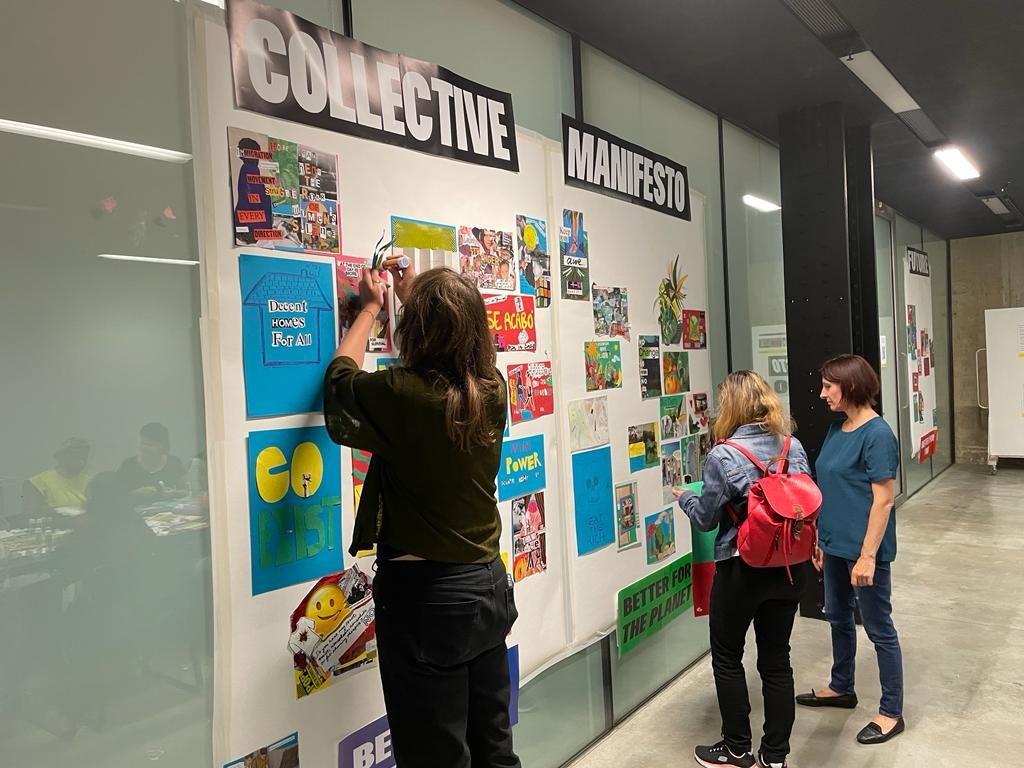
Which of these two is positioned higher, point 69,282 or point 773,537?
point 69,282

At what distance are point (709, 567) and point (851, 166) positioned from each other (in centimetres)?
310

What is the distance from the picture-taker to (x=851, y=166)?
16.1 feet

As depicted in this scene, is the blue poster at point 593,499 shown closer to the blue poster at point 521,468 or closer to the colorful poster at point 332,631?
the blue poster at point 521,468

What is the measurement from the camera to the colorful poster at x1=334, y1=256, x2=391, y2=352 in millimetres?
2016

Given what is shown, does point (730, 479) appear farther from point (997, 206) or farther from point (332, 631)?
point (997, 206)

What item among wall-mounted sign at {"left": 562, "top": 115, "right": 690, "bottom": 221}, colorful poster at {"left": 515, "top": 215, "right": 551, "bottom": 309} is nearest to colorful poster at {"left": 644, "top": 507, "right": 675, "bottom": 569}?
colorful poster at {"left": 515, "top": 215, "right": 551, "bottom": 309}

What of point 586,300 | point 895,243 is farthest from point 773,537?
point 895,243

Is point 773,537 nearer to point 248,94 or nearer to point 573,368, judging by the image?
point 573,368

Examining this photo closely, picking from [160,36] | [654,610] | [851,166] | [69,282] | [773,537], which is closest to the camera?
[69,282]

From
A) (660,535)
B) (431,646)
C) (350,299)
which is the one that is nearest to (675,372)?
(660,535)

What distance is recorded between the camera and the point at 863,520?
2.96m

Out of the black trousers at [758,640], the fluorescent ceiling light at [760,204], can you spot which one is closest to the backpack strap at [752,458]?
the black trousers at [758,640]

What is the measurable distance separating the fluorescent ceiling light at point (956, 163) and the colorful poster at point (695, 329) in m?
2.80

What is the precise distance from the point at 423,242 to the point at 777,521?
1427 mm
